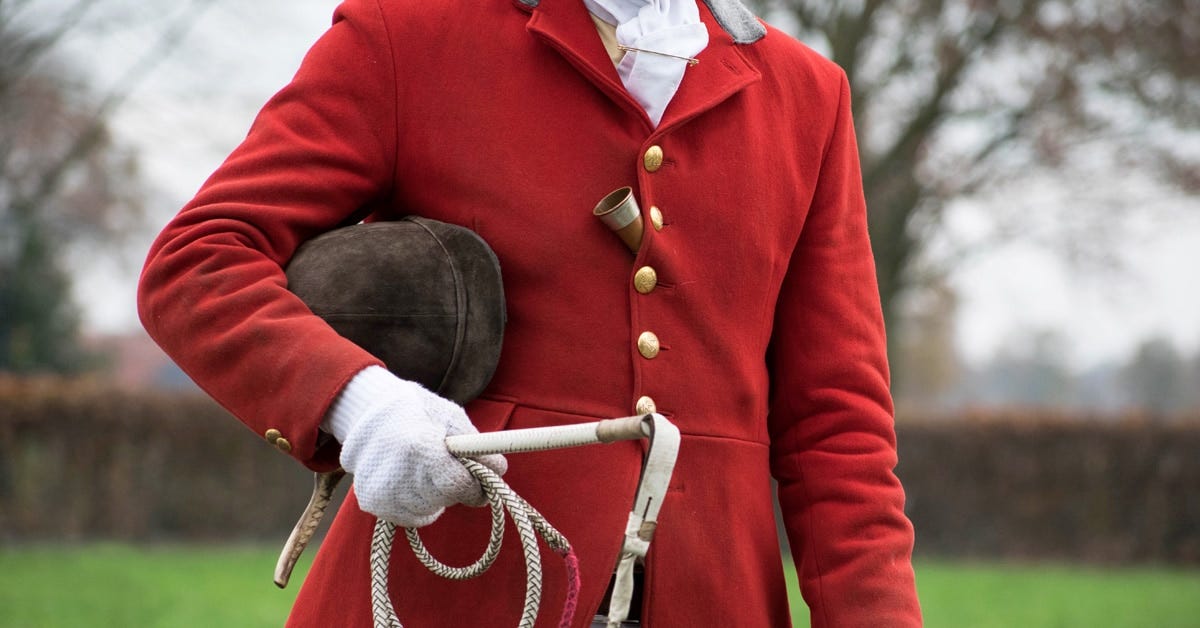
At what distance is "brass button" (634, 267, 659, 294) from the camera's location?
1.93 metres

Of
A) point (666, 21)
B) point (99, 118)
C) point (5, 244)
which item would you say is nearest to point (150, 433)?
point (99, 118)

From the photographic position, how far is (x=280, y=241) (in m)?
1.83

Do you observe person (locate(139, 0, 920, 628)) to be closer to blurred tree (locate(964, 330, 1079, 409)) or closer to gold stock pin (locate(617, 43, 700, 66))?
gold stock pin (locate(617, 43, 700, 66))

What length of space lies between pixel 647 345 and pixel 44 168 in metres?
17.6

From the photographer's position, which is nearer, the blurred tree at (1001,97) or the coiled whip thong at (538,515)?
the coiled whip thong at (538,515)

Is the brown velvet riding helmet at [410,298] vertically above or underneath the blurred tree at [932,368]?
above

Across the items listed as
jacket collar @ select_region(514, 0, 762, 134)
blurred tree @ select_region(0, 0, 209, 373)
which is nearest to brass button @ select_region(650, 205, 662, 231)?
jacket collar @ select_region(514, 0, 762, 134)

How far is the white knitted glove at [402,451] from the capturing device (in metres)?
1.59

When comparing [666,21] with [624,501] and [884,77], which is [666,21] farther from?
[884,77]

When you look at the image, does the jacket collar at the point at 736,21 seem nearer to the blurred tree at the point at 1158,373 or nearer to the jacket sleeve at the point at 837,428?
the jacket sleeve at the point at 837,428

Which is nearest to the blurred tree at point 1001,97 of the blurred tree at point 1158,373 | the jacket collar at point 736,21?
the jacket collar at point 736,21

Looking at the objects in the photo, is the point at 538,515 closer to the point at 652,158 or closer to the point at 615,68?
the point at 652,158

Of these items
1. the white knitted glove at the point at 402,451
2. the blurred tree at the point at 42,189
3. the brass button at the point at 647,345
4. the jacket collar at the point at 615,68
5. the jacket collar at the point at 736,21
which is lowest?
the blurred tree at the point at 42,189

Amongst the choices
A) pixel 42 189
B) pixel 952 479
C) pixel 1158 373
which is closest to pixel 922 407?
pixel 952 479
